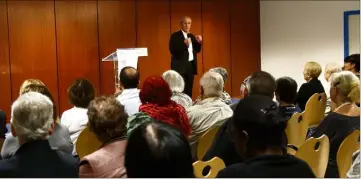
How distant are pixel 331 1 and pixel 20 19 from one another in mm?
5643

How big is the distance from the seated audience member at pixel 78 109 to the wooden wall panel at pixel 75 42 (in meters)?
4.59

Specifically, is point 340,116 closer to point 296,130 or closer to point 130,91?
point 296,130

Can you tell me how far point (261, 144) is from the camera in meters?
1.85

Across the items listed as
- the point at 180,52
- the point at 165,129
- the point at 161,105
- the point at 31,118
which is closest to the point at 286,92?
the point at 161,105

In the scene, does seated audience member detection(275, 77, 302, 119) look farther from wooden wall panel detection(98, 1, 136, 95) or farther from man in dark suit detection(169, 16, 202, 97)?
wooden wall panel detection(98, 1, 136, 95)

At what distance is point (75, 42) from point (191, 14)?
2.37 m

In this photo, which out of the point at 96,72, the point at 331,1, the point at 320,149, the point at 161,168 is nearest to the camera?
the point at 161,168

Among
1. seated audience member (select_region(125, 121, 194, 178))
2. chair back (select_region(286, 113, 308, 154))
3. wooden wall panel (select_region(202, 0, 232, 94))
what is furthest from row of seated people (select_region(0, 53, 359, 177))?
wooden wall panel (select_region(202, 0, 232, 94))

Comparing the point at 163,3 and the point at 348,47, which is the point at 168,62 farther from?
the point at 348,47

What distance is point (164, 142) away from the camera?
1.45 metres

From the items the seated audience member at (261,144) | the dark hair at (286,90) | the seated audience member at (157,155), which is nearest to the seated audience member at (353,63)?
the dark hair at (286,90)

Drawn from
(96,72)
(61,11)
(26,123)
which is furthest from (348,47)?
(26,123)

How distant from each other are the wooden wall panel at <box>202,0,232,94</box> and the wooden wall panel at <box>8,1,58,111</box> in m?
3.03

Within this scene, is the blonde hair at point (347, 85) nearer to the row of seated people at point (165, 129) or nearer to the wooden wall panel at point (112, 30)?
the row of seated people at point (165, 129)
